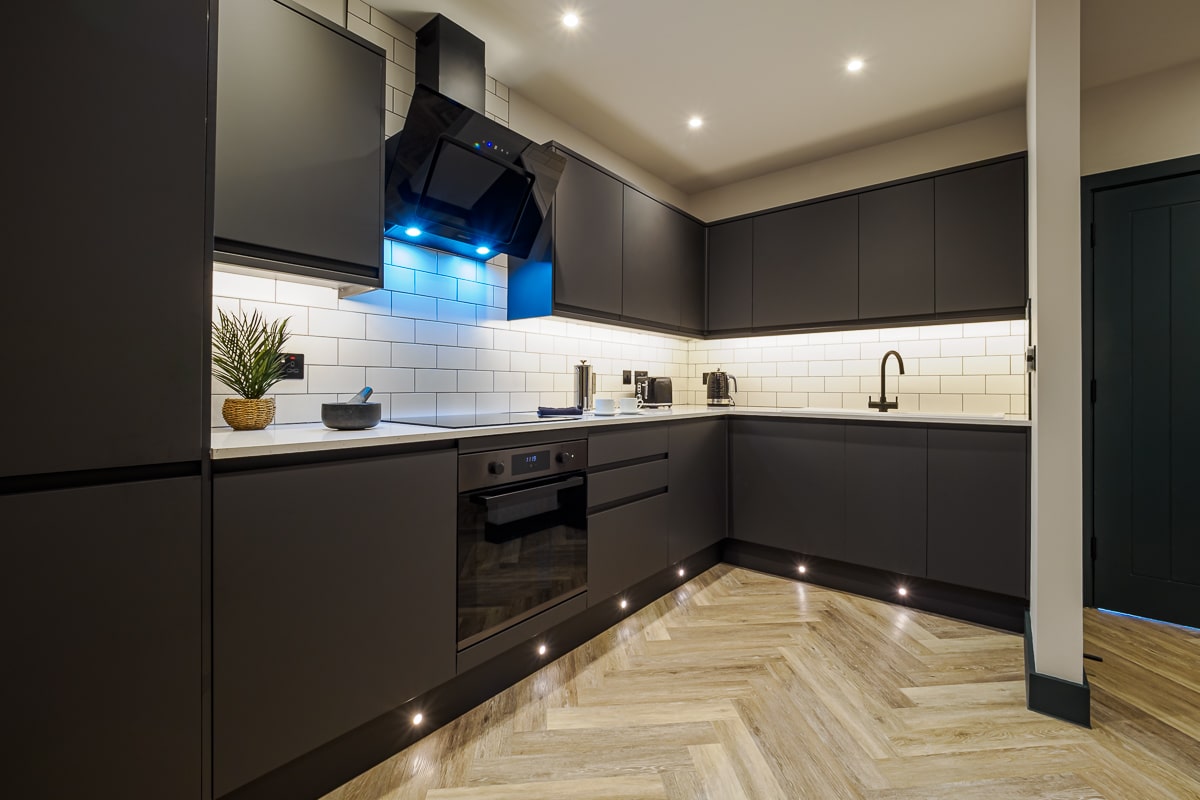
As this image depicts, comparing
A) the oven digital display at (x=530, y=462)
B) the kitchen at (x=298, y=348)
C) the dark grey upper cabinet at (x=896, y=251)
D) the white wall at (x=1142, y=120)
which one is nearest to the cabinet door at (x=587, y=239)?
the kitchen at (x=298, y=348)

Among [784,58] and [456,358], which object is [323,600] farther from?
[784,58]

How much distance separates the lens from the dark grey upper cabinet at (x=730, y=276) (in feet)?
11.8

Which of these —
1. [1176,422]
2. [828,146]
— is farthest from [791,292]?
[1176,422]

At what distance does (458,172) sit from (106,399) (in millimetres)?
1512

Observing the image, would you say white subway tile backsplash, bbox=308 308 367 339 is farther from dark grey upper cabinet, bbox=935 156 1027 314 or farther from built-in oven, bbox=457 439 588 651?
dark grey upper cabinet, bbox=935 156 1027 314

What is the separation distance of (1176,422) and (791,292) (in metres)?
1.97

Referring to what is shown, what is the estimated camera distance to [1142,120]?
2.61m

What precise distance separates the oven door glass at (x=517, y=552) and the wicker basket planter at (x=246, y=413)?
0.67 meters

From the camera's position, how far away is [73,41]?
98cm

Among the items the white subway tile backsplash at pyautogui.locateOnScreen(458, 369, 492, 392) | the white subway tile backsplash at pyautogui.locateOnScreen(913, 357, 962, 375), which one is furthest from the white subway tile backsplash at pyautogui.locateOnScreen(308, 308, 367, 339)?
the white subway tile backsplash at pyautogui.locateOnScreen(913, 357, 962, 375)

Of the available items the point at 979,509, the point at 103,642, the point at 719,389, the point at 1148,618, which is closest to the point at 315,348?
the point at 103,642

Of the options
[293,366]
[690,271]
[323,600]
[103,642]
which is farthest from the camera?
[690,271]

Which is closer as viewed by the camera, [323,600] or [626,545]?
[323,600]

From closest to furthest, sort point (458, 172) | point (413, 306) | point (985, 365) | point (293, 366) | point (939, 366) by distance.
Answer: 1. point (293, 366)
2. point (458, 172)
3. point (413, 306)
4. point (985, 365)
5. point (939, 366)
